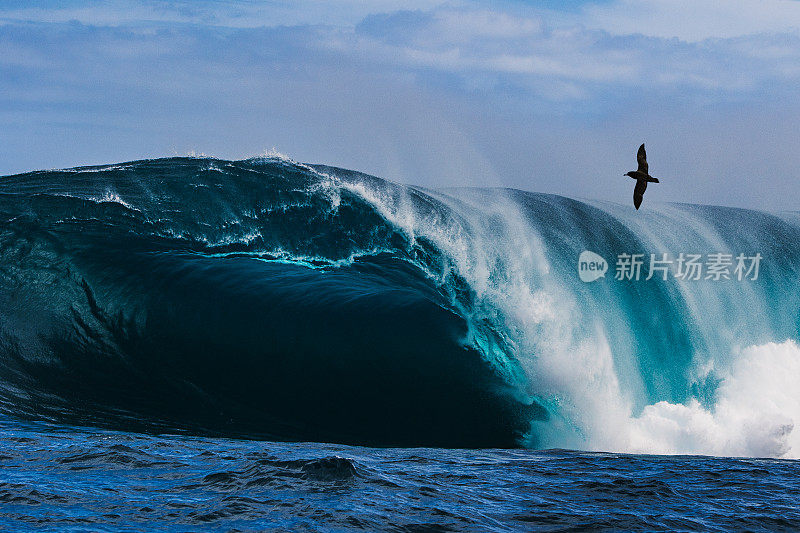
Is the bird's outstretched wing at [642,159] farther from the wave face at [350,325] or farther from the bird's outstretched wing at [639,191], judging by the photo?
Result: the wave face at [350,325]

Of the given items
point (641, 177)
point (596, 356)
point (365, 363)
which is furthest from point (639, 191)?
point (365, 363)

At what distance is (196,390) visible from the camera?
10570mm

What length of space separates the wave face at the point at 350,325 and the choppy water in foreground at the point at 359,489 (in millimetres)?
2550

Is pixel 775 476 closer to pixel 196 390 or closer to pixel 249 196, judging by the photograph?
pixel 196 390

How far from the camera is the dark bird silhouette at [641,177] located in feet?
35.4

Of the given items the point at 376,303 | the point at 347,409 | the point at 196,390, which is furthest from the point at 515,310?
the point at 196,390

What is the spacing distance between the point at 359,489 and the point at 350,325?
5847 mm

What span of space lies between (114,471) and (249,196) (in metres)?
8.46

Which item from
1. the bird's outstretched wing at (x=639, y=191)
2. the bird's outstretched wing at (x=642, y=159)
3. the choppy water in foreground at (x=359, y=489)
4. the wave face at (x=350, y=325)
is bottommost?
the choppy water in foreground at (x=359, y=489)

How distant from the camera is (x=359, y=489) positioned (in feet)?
19.7

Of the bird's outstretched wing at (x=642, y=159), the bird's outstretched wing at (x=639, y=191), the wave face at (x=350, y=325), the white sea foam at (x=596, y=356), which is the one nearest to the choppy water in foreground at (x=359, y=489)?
the wave face at (x=350, y=325)

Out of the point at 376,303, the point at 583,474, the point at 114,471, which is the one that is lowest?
the point at 114,471

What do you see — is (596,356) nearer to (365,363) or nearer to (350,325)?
(365,363)

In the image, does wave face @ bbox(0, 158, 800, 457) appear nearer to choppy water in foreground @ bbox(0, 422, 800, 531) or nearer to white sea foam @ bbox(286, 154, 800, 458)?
white sea foam @ bbox(286, 154, 800, 458)
